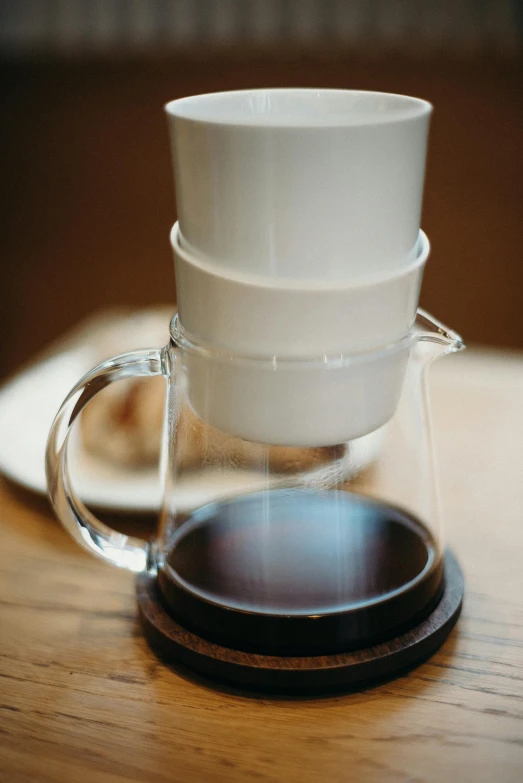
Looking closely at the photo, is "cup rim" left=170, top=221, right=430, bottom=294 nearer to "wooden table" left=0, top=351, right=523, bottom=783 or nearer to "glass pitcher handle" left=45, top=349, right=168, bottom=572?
"glass pitcher handle" left=45, top=349, right=168, bottom=572

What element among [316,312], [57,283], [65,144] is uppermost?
[316,312]

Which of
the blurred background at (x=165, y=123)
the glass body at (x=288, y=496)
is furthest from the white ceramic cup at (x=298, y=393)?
the blurred background at (x=165, y=123)

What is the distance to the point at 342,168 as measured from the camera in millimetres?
301

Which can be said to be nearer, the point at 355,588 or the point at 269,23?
the point at 355,588

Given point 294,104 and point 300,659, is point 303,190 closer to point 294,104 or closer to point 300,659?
point 294,104

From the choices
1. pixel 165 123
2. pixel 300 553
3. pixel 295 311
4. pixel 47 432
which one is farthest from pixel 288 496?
pixel 165 123

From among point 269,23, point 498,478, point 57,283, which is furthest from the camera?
point 269,23

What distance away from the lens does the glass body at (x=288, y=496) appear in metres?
0.35

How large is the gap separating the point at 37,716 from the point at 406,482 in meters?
0.23

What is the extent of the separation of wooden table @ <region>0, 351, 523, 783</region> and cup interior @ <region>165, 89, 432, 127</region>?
28cm

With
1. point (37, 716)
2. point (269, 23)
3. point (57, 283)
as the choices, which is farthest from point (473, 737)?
point (269, 23)

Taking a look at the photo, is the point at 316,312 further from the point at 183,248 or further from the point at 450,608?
the point at 450,608

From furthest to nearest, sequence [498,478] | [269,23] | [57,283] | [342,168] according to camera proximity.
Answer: [269,23]
[57,283]
[498,478]
[342,168]

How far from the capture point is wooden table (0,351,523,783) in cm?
34
